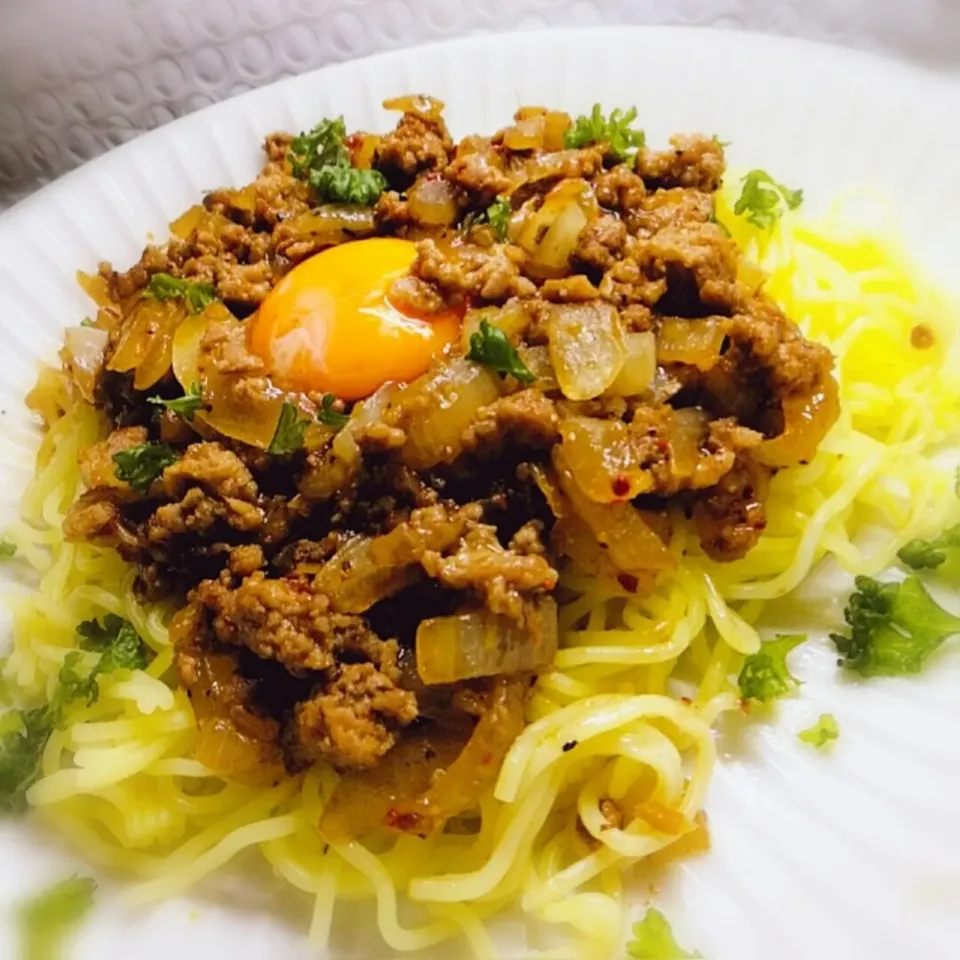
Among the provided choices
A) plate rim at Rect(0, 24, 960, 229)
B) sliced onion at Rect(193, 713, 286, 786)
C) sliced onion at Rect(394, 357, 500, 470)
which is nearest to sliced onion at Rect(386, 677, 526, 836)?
sliced onion at Rect(193, 713, 286, 786)

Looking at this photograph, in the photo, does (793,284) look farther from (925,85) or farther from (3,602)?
(3,602)

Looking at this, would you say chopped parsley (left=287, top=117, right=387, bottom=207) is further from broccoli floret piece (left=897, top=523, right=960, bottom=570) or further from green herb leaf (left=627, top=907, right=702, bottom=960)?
green herb leaf (left=627, top=907, right=702, bottom=960)

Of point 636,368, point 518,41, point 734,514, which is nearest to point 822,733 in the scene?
point 734,514

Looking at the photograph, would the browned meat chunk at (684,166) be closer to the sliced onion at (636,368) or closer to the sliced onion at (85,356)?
the sliced onion at (636,368)

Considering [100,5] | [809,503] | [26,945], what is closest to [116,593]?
[26,945]

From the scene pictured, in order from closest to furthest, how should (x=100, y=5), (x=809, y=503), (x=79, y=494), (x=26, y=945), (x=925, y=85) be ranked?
(x=26, y=945) < (x=809, y=503) < (x=79, y=494) < (x=925, y=85) < (x=100, y=5)

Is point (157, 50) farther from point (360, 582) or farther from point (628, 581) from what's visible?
point (628, 581)
